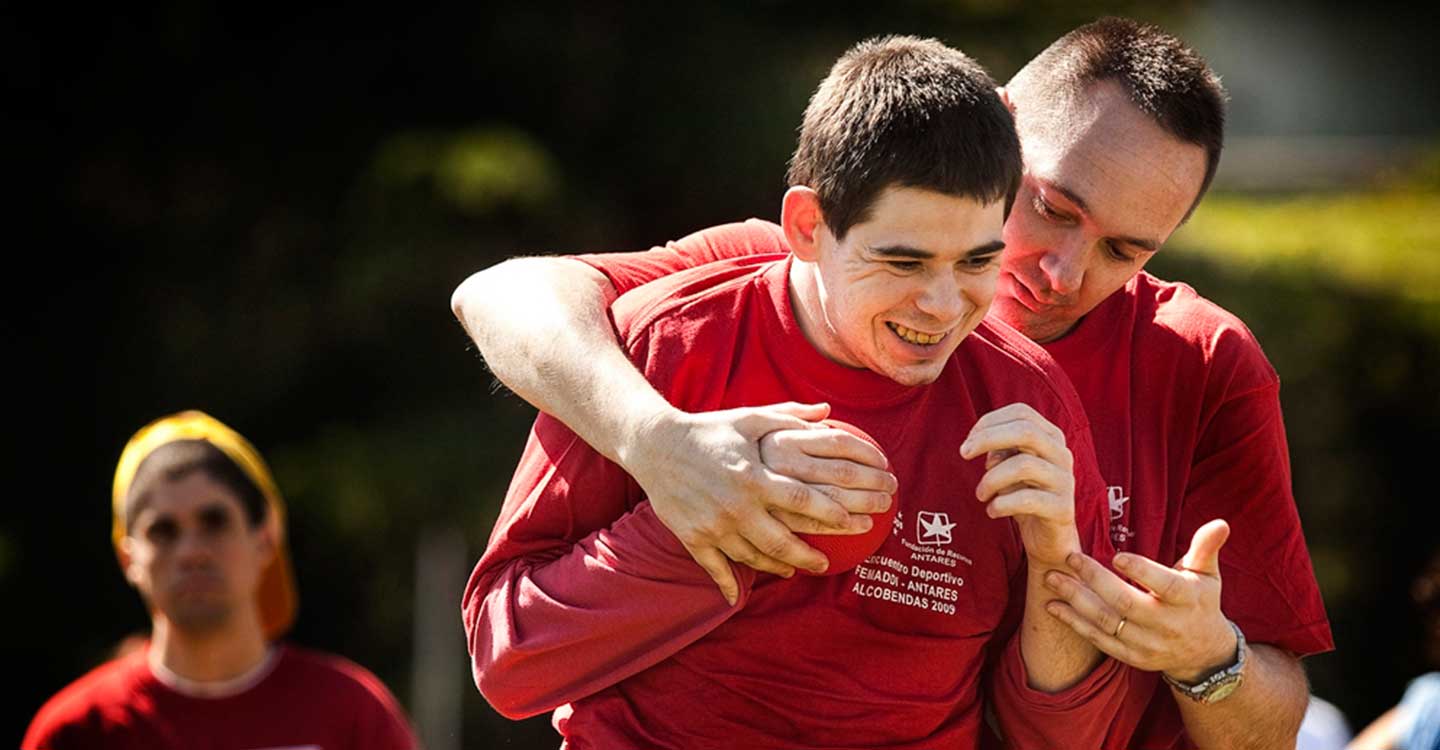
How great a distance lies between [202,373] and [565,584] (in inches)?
274

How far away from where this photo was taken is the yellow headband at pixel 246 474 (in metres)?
5.25

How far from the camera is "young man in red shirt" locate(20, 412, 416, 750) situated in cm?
495

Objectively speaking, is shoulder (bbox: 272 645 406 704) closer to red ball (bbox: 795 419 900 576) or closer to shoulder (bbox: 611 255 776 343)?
shoulder (bbox: 611 255 776 343)

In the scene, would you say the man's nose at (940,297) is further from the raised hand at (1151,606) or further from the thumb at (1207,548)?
the thumb at (1207,548)

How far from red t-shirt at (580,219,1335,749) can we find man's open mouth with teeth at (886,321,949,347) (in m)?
0.49

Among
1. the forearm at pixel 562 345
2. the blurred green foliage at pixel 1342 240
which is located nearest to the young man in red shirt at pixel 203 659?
the forearm at pixel 562 345

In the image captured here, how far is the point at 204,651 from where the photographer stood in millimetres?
5094

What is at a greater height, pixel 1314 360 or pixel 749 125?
pixel 749 125

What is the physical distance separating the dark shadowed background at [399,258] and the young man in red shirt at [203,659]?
3009 mm

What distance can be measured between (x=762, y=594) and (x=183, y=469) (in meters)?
3.26

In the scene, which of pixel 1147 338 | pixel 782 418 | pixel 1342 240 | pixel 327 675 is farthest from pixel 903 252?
pixel 1342 240

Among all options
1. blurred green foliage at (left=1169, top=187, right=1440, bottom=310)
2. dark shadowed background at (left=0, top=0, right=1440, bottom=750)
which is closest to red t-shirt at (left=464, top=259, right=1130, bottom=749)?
dark shadowed background at (left=0, top=0, right=1440, bottom=750)

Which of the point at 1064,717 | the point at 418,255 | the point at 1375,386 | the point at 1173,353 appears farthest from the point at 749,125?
the point at 1064,717

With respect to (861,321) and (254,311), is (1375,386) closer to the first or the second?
(254,311)
